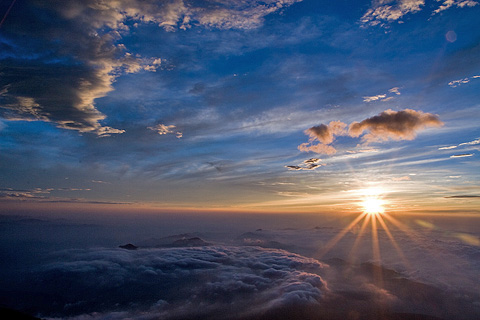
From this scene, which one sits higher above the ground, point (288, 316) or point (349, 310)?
point (288, 316)

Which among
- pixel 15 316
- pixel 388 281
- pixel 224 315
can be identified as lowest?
pixel 388 281

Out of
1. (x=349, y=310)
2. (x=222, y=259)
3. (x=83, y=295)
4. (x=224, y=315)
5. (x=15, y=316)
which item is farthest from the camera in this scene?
(x=222, y=259)

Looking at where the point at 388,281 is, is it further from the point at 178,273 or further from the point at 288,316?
the point at 178,273

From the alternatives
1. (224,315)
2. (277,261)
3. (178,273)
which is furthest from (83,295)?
(277,261)

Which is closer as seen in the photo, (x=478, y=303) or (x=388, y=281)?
(x=478, y=303)

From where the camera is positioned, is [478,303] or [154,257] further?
[154,257]

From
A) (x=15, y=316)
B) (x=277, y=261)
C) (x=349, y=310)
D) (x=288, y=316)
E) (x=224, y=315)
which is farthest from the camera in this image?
(x=277, y=261)

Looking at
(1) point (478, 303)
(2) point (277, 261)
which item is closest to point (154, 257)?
(2) point (277, 261)

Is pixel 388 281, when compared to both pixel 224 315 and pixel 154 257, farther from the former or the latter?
pixel 154 257

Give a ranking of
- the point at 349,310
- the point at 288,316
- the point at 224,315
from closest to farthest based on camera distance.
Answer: the point at 288,316 < the point at 224,315 < the point at 349,310
